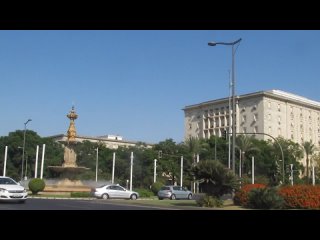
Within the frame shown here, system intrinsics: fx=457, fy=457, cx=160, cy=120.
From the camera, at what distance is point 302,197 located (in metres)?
22.8

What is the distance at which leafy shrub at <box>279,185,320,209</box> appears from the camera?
74.3 feet

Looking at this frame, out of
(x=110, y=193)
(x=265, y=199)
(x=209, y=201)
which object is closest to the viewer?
(x=265, y=199)

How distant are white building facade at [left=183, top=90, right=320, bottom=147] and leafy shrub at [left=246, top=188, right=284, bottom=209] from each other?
7751cm

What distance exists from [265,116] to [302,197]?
84.5 metres

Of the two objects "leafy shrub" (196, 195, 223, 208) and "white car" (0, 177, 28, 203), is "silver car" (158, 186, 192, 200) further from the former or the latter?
"white car" (0, 177, 28, 203)

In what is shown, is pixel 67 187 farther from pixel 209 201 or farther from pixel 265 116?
pixel 265 116

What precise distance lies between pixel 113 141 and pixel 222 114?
123 ft

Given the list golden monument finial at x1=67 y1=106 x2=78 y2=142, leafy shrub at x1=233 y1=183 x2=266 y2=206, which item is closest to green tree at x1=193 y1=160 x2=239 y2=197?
leafy shrub at x1=233 y1=183 x2=266 y2=206

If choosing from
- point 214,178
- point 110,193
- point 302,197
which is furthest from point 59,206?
point 110,193

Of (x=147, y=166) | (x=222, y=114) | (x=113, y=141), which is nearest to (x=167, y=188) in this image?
(x=147, y=166)

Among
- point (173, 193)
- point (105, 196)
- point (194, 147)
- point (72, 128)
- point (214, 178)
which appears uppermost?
point (194, 147)
